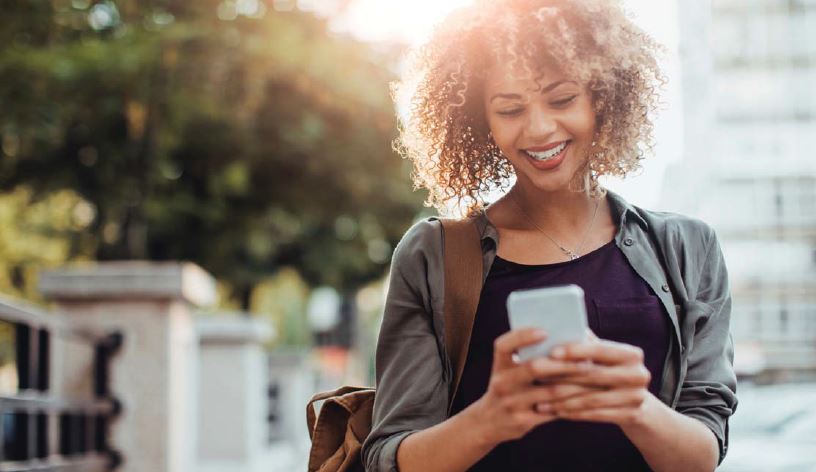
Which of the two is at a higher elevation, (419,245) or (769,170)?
(769,170)

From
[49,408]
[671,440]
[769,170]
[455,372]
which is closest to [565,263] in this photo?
[455,372]

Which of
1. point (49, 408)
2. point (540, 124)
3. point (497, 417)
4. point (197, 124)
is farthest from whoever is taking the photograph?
point (197, 124)

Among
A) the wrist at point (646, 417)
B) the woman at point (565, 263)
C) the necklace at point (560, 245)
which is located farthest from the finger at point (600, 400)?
the necklace at point (560, 245)

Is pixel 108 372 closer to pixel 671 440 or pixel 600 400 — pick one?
pixel 671 440

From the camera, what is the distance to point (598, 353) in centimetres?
146

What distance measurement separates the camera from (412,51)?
2227 millimetres

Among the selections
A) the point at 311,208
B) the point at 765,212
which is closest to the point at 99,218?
the point at 311,208

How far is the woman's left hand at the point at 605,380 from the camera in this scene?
4.78 ft

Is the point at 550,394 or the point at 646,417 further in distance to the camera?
the point at 646,417

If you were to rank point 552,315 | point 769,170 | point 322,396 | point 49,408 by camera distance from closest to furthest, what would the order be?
1. point 552,315
2. point 322,396
3. point 49,408
4. point 769,170

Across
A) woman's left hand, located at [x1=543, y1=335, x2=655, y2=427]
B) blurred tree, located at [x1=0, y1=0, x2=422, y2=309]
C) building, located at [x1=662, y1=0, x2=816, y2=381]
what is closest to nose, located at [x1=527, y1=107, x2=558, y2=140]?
woman's left hand, located at [x1=543, y1=335, x2=655, y2=427]

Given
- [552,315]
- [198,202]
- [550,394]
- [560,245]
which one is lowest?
[550,394]

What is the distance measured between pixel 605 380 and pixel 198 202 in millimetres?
13072

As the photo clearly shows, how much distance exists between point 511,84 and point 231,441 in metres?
9.69
